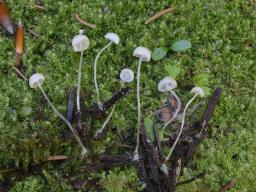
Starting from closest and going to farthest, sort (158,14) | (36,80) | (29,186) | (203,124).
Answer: (29,186), (36,80), (203,124), (158,14)

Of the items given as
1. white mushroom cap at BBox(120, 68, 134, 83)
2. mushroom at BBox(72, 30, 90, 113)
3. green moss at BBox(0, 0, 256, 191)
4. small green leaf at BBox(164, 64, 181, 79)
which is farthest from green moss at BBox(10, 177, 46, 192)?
small green leaf at BBox(164, 64, 181, 79)

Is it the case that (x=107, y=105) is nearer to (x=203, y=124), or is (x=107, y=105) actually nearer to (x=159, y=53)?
(x=159, y=53)

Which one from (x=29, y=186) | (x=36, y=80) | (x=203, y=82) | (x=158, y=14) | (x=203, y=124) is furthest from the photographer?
(x=158, y=14)

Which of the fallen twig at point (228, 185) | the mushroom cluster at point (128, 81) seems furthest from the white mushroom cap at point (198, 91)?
the fallen twig at point (228, 185)

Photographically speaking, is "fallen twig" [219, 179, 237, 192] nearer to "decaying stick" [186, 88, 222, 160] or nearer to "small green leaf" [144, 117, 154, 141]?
"decaying stick" [186, 88, 222, 160]

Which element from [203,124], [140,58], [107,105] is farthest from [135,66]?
[203,124]

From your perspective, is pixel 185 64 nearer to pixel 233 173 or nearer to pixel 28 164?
pixel 233 173
